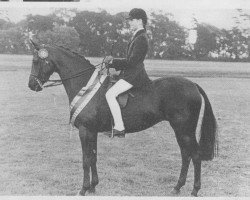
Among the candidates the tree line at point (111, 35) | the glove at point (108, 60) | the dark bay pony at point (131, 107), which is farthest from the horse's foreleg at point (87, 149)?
the tree line at point (111, 35)

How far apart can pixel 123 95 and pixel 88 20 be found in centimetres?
151

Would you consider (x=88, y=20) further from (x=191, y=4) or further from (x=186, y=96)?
(x=186, y=96)

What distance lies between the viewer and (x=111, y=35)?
6.27 meters

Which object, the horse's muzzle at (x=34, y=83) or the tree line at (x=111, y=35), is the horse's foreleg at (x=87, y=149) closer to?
the horse's muzzle at (x=34, y=83)

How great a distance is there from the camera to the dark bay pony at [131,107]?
18.2 feet

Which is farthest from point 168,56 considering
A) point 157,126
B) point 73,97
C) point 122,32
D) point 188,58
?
point 157,126

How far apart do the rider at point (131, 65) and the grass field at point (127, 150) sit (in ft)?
2.44

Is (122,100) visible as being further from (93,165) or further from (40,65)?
(40,65)

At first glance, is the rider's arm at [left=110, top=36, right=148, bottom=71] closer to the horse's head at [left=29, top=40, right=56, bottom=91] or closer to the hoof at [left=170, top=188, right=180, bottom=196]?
the horse's head at [left=29, top=40, right=56, bottom=91]

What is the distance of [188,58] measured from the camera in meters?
6.52

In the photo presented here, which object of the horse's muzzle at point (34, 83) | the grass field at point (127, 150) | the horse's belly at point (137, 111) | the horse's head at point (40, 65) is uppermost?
the horse's head at point (40, 65)

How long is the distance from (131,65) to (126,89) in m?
0.31

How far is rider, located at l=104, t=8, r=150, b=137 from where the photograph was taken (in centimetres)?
541

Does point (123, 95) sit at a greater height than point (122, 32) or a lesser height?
lesser
